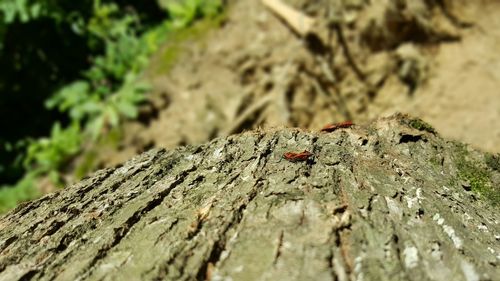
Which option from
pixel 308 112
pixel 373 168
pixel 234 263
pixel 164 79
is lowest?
pixel 308 112

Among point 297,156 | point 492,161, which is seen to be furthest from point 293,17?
point 297,156

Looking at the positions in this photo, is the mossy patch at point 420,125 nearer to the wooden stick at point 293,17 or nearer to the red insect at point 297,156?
the red insect at point 297,156

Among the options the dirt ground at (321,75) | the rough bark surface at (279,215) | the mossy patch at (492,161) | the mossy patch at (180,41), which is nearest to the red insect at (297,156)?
the rough bark surface at (279,215)

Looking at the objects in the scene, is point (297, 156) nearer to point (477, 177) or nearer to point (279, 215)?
point (279, 215)

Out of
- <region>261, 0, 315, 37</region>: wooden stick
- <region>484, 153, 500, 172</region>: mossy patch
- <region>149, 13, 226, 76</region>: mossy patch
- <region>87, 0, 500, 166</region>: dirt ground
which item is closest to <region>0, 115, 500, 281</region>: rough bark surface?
<region>484, 153, 500, 172</region>: mossy patch

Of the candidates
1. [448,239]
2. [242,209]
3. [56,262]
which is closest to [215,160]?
[242,209]

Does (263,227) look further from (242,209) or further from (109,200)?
(109,200)
